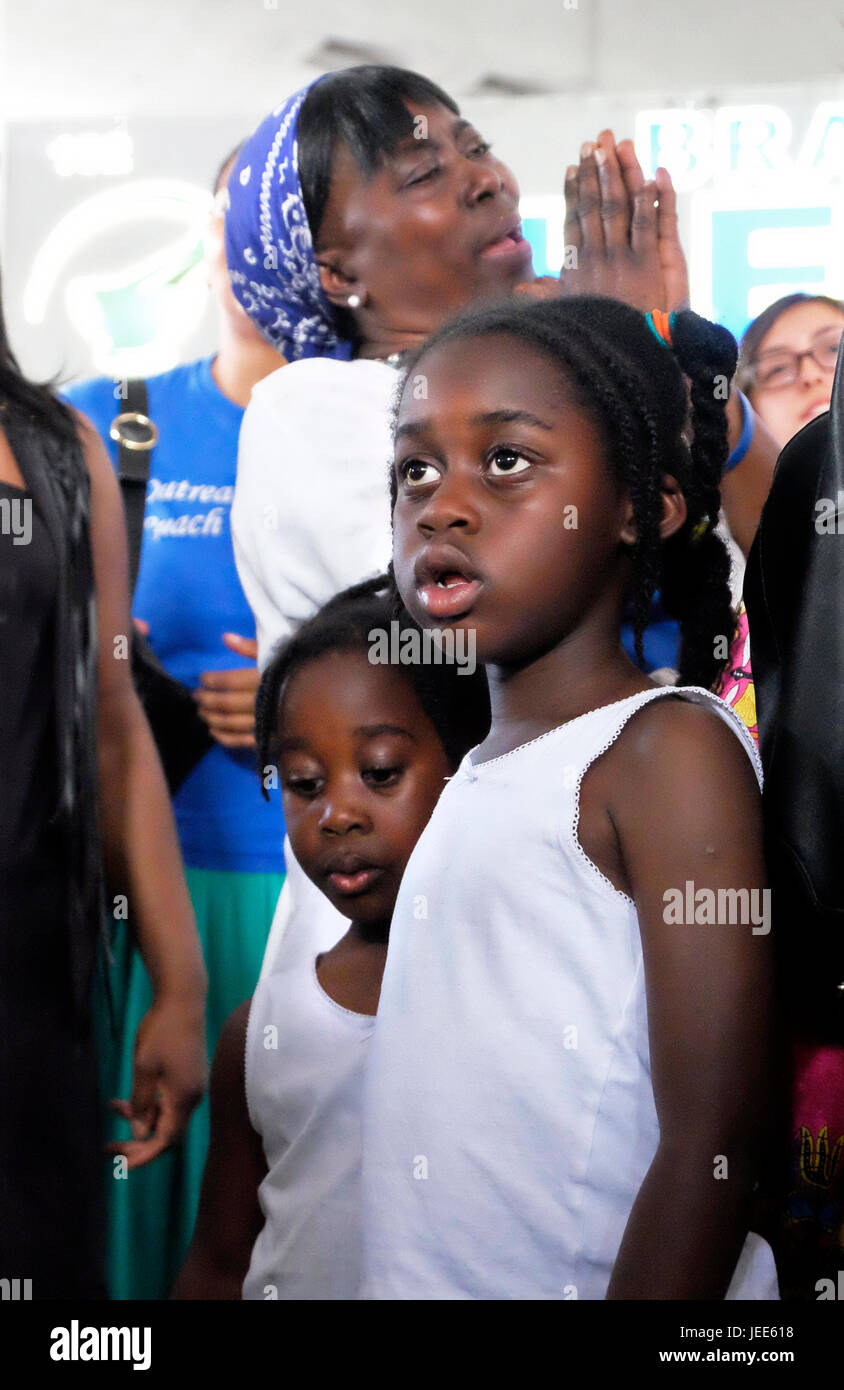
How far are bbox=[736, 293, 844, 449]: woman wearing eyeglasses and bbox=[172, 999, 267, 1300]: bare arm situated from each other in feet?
2.57

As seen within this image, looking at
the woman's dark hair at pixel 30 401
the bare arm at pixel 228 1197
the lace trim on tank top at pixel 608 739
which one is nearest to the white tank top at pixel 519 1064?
the lace trim on tank top at pixel 608 739

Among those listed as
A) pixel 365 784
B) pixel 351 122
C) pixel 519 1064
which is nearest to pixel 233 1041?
pixel 365 784

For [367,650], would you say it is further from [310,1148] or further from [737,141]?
[737,141]

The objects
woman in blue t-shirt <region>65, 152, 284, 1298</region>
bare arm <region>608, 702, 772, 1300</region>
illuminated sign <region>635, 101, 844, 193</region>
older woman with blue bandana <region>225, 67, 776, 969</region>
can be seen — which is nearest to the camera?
bare arm <region>608, 702, 772, 1300</region>

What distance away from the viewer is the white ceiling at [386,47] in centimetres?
127

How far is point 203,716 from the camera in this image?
1265mm

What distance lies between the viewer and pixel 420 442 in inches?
34.0

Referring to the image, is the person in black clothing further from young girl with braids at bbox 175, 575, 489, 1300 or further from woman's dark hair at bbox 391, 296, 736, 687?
young girl with braids at bbox 175, 575, 489, 1300

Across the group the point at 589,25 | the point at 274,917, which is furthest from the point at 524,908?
the point at 589,25

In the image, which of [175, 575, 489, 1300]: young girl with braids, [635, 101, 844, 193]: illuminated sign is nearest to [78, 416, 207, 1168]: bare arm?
[175, 575, 489, 1300]: young girl with braids

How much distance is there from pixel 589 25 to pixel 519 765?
78 cm

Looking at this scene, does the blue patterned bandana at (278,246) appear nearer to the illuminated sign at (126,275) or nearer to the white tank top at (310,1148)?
the illuminated sign at (126,275)

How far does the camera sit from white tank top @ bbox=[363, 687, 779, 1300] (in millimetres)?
787

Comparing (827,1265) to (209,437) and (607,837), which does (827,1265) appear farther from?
(209,437)
